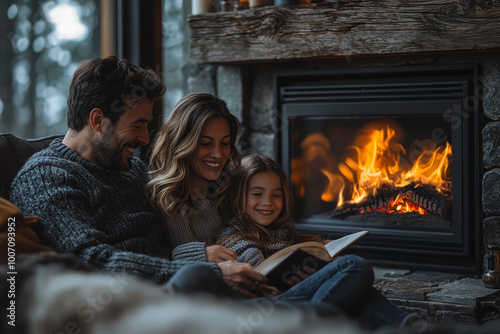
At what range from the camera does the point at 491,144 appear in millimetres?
2361

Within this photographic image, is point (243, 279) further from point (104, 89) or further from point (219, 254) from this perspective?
point (104, 89)

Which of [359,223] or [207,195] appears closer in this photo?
[207,195]

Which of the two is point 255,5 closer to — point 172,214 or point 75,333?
point 172,214

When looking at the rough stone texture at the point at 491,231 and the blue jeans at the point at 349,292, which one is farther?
the rough stone texture at the point at 491,231

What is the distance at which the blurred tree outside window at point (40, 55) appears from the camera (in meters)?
2.69

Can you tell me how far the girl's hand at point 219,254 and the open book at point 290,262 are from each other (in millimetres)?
83

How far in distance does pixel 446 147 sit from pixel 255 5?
1020 mm

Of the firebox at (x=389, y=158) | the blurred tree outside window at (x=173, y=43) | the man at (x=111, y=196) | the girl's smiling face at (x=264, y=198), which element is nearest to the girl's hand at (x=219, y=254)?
the man at (x=111, y=196)

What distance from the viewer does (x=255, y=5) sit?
8.75ft

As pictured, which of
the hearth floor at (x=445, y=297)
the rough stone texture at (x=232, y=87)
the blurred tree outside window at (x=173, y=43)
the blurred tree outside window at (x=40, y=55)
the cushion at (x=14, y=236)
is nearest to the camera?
the cushion at (x=14, y=236)

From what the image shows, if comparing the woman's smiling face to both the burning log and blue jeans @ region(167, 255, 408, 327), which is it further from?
the burning log

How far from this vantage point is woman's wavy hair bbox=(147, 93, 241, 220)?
186cm

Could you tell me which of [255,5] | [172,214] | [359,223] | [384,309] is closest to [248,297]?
[384,309]

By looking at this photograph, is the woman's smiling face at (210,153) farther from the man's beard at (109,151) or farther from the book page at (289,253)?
the book page at (289,253)
